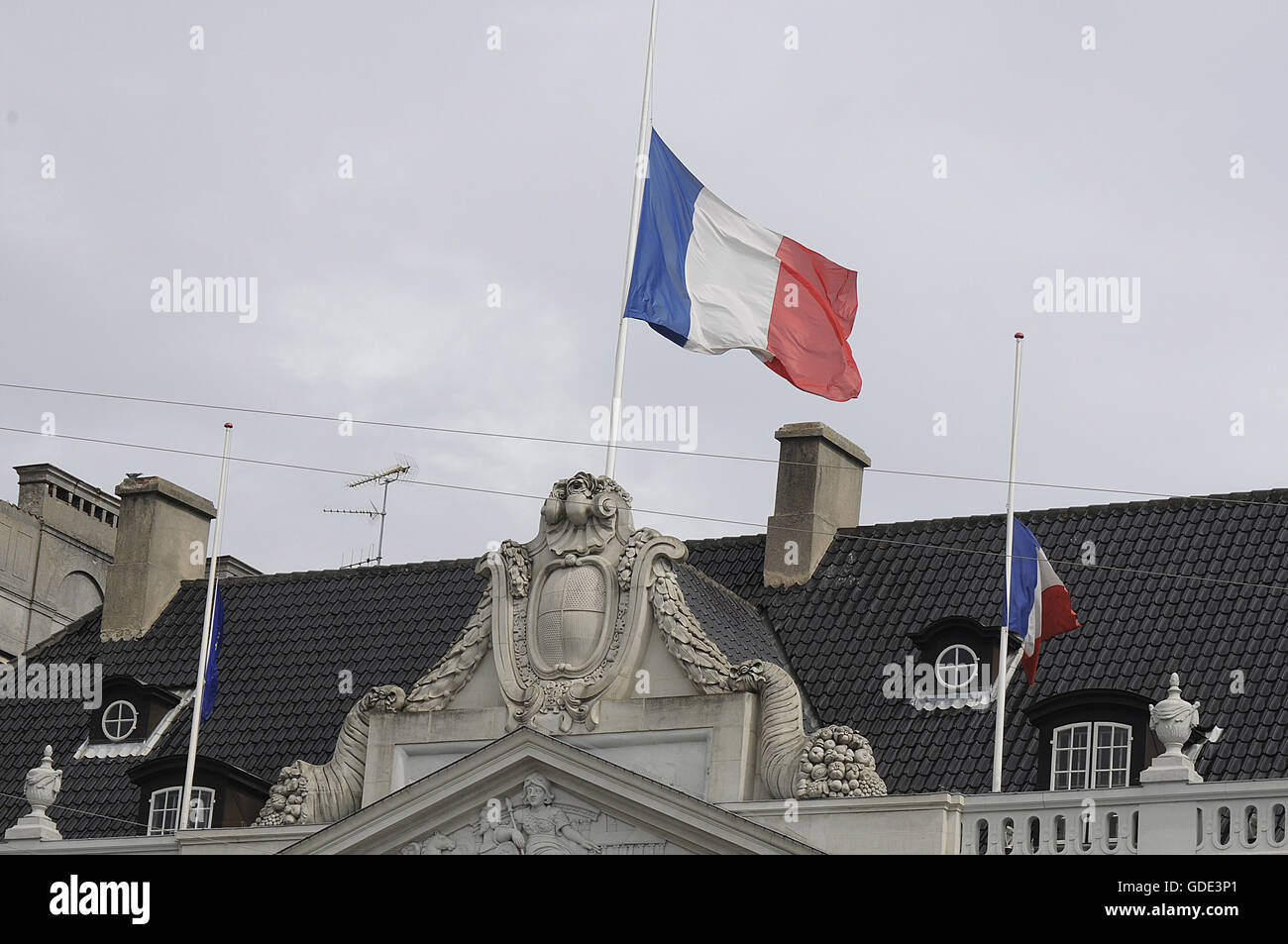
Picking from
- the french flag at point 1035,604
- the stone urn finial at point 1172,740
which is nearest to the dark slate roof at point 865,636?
the french flag at point 1035,604

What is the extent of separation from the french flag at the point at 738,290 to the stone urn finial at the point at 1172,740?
6.50 m

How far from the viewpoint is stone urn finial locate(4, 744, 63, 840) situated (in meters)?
40.1

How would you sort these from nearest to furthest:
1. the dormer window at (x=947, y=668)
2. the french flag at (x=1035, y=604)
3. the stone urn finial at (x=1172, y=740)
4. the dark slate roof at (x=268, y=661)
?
the stone urn finial at (x=1172, y=740)
the french flag at (x=1035, y=604)
the dormer window at (x=947, y=668)
the dark slate roof at (x=268, y=661)

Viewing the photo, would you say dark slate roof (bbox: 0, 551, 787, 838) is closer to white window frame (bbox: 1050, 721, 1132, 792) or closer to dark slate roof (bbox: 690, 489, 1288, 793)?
dark slate roof (bbox: 690, 489, 1288, 793)

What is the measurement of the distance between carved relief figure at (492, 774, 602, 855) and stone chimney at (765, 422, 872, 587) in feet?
25.8

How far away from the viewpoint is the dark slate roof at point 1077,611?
36594 millimetres

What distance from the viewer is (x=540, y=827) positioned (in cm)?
3562

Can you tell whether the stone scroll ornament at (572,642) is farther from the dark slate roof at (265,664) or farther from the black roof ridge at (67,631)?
the black roof ridge at (67,631)

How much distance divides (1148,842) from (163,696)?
18015mm

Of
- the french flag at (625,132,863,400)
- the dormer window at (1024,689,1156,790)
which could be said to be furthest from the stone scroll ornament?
the dormer window at (1024,689,1156,790)

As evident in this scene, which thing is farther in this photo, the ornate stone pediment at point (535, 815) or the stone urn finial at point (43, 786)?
the stone urn finial at point (43, 786)

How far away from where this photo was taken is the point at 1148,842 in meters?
32.5

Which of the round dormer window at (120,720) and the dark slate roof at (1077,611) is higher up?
the dark slate roof at (1077,611)

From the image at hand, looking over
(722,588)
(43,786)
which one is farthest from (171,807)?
(722,588)
